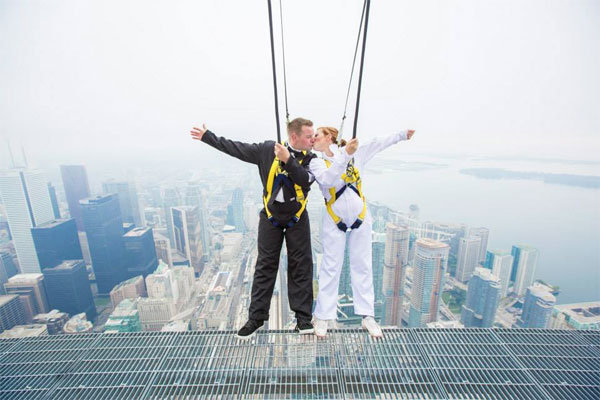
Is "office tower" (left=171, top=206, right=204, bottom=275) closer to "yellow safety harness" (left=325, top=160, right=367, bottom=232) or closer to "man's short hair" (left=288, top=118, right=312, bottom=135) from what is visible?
"yellow safety harness" (left=325, top=160, right=367, bottom=232)

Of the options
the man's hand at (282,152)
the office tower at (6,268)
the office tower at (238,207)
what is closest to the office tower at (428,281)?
the man's hand at (282,152)

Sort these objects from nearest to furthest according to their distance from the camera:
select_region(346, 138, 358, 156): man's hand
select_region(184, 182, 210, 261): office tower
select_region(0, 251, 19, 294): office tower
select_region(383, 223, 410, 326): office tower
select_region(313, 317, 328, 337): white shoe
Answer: select_region(346, 138, 358, 156): man's hand → select_region(313, 317, 328, 337): white shoe → select_region(383, 223, 410, 326): office tower → select_region(0, 251, 19, 294): office tower → select_region(184, 182, 210, 261): office tower

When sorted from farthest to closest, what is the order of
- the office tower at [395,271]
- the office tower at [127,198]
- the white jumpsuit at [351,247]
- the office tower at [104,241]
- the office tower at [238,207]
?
the office tower at [127,198]
the office tower at [238,207]
the office tower at [104,241]
the office tower at [395,271]
the white jumpsuit at [351,247]

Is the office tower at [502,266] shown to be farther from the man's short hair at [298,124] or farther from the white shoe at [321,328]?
the man's short hair at [298,124]

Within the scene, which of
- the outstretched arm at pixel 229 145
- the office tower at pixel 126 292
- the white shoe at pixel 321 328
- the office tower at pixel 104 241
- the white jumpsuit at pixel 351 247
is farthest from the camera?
the office tower at pixel 104 241

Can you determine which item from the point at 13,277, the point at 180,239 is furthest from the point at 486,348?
the point at 13,277

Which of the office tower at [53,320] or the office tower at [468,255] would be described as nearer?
the office tower at [53,320]

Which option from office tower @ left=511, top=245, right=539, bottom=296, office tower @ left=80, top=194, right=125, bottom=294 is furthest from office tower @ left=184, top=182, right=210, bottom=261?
office tower @ left=511, top=245, right=539, bottom=296
